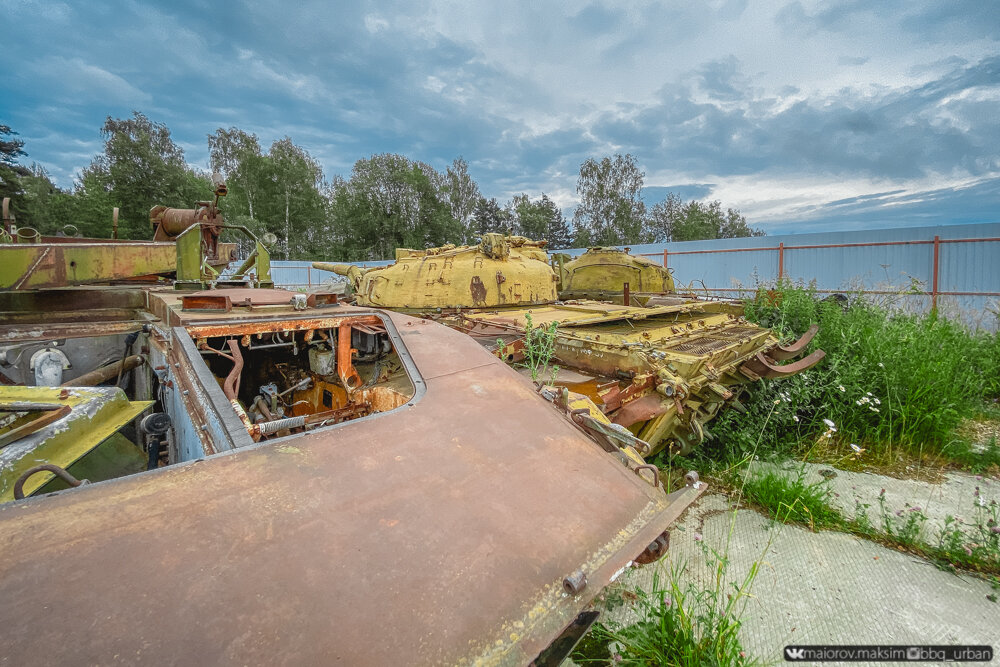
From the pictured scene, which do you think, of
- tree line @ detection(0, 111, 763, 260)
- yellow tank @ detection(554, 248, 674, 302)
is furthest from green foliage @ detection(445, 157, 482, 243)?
yellow tank @ detection(554, 248, 674, 302)

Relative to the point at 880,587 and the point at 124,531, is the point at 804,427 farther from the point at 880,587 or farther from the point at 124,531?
the point at 124,531

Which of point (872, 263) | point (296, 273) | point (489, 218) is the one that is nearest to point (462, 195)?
point (489, 218)

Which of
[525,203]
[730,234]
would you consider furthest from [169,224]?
[730,234]

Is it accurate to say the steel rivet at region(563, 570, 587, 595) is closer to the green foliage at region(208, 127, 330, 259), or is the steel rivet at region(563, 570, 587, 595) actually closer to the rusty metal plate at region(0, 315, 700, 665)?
the rusty metal plate at region(0, 315, 700, 665)

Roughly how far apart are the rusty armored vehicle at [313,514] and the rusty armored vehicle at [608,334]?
0.62 m

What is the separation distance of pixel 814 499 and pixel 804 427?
196 centimetres

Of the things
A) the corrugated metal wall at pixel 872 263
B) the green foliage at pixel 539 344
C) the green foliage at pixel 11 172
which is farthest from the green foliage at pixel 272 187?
the green foliage at pixel 539 344

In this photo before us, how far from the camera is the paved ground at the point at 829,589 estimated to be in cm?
219

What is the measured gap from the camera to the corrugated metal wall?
888 centimetres

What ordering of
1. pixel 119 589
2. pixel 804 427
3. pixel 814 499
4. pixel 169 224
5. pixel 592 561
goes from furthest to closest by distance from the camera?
pixel 169 224, pixel 804 427, pixel 814 499, pixel 592 561, pixel 119 589

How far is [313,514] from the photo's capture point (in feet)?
4.37

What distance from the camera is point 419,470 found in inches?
62.9

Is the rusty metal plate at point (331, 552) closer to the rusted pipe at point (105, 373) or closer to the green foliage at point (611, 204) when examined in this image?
the rusted pipe at point (105, 373)

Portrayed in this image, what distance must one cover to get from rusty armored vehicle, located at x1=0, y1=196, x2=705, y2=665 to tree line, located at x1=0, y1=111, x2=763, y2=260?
88.8 ft
